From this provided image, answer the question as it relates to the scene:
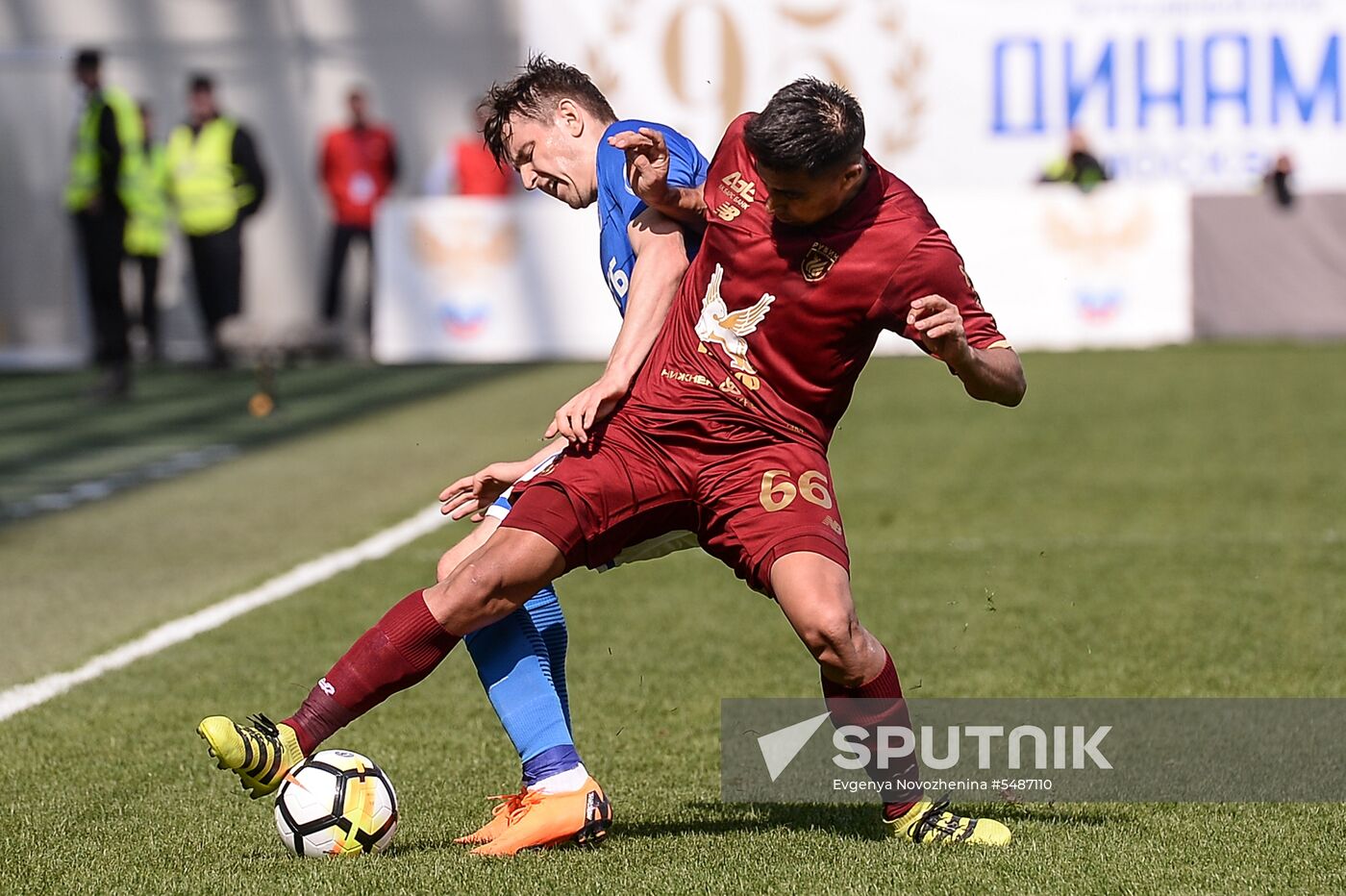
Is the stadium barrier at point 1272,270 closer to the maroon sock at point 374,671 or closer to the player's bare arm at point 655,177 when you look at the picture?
A: the player's bare arm at point 655,177

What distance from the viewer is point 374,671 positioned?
447cm

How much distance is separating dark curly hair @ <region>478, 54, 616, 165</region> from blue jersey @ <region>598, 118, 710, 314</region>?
10 cm

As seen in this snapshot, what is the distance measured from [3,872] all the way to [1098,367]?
13.9m

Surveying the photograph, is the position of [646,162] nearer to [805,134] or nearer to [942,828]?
[805,134]

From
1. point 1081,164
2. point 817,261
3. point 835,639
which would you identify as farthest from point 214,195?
point 835,639

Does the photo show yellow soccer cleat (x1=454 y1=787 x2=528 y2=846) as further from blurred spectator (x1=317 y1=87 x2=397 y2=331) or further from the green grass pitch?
blurred spectator (x1=317 y1=87 x2=397 y2=331)

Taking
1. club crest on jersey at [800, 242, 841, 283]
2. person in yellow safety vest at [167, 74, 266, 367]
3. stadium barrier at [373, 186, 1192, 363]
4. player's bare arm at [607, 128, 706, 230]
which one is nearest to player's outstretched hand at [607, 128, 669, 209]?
player's bare arm at [607, 128, 706, 230]

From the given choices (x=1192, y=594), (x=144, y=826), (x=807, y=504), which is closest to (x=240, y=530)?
(x=1192, y=594)

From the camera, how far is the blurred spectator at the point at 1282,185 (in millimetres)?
19672

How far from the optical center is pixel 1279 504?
33.8 ft

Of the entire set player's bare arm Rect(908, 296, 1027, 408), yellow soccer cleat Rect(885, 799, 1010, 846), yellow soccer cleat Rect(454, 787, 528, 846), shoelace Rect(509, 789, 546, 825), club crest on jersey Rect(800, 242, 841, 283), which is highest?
club crest on jersey Rect(800, 242, 841, 283)

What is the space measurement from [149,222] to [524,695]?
16.1 metres

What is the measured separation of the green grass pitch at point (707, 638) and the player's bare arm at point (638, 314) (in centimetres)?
95

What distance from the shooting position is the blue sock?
4648mm
